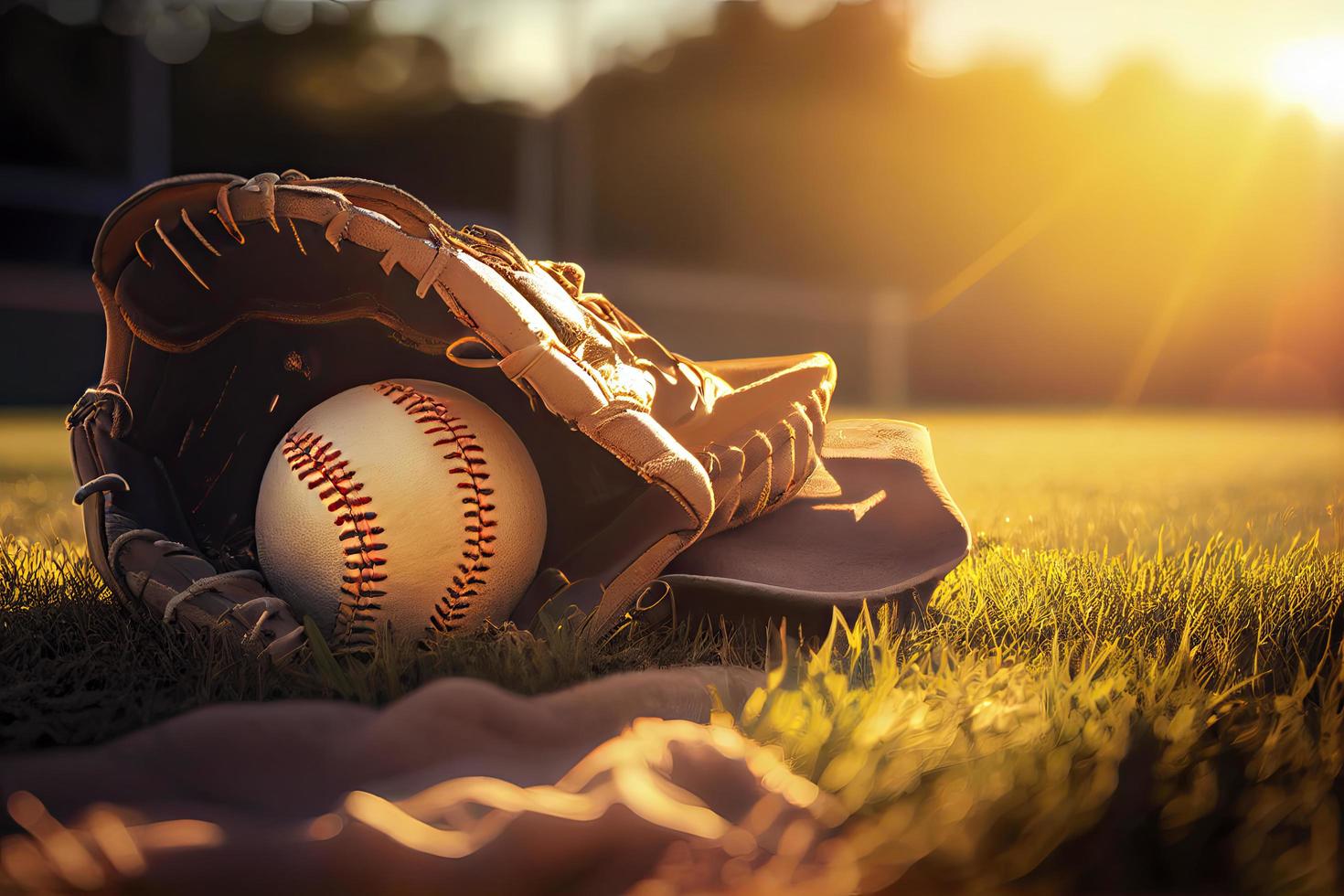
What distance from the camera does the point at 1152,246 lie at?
18.2 meters

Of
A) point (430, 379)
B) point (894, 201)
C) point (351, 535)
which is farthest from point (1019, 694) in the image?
point (894, 201)

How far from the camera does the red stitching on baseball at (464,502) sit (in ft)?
5.05

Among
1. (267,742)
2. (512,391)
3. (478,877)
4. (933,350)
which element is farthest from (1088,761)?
(933,350)

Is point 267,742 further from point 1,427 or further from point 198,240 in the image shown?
point 1,427

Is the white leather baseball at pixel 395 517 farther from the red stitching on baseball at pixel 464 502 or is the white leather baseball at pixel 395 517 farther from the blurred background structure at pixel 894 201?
the blurred background structure at pixel 894 201

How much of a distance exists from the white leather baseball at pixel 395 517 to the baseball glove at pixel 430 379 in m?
0.06

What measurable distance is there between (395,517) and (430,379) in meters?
0.33

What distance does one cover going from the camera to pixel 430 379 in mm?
1755

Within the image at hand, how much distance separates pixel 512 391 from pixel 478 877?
101 cm

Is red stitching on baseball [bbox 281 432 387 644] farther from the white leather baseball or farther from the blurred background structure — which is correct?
the blurred background structure

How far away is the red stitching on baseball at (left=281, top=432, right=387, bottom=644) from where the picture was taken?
1.50m

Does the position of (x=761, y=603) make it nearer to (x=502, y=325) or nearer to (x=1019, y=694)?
(x=1019, y=694)

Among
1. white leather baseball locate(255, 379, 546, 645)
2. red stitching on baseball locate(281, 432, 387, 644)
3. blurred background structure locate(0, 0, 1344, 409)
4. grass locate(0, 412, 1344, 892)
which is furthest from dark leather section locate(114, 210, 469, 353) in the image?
blurred background structure locate(0, 0, 1344, 409)

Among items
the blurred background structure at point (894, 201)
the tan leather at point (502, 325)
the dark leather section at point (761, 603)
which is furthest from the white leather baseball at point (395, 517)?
the blurred background structure at point (894, 201)
